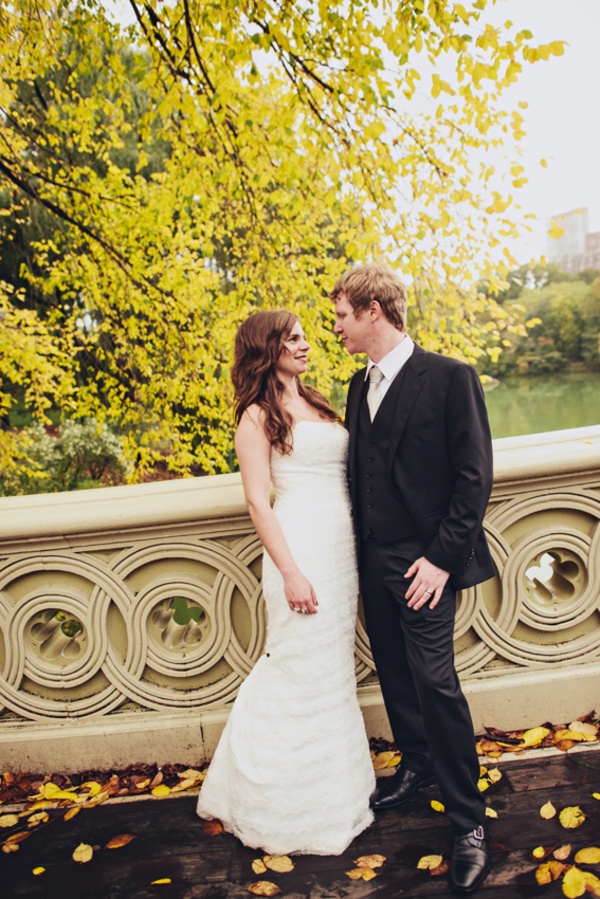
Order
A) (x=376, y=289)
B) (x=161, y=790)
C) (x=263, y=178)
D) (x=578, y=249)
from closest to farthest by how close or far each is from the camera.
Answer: (x=376, y=289), (x=161, y=790), (x=263, y=178), (x=578, y=249)

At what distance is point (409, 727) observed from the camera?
270cm

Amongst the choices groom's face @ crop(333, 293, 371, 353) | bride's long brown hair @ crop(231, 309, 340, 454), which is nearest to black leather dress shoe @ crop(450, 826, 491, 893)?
bride's long brown hair @ crop(231, 309, 340, 454)

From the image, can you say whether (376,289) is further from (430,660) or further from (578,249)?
(578,249)

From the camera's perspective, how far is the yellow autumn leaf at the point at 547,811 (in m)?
2.41

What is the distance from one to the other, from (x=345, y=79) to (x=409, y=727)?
4.77 m

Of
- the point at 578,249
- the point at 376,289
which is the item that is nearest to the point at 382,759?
the point at 376,289

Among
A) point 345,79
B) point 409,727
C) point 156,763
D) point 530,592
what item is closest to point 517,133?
point 345,79

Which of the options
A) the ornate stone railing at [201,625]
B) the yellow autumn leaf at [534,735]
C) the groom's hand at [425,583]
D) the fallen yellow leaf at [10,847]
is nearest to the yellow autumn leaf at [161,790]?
the ornate stone railing at [201,625]

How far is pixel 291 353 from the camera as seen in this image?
266cm

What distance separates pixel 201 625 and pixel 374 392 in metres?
1.40

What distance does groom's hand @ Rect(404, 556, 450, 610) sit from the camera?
230 centimetres

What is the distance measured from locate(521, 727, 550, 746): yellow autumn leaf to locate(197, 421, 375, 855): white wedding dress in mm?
755

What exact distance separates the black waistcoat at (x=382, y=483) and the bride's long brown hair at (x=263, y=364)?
310 millimetres

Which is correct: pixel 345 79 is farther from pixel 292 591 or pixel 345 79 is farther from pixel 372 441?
pixel 292 591
